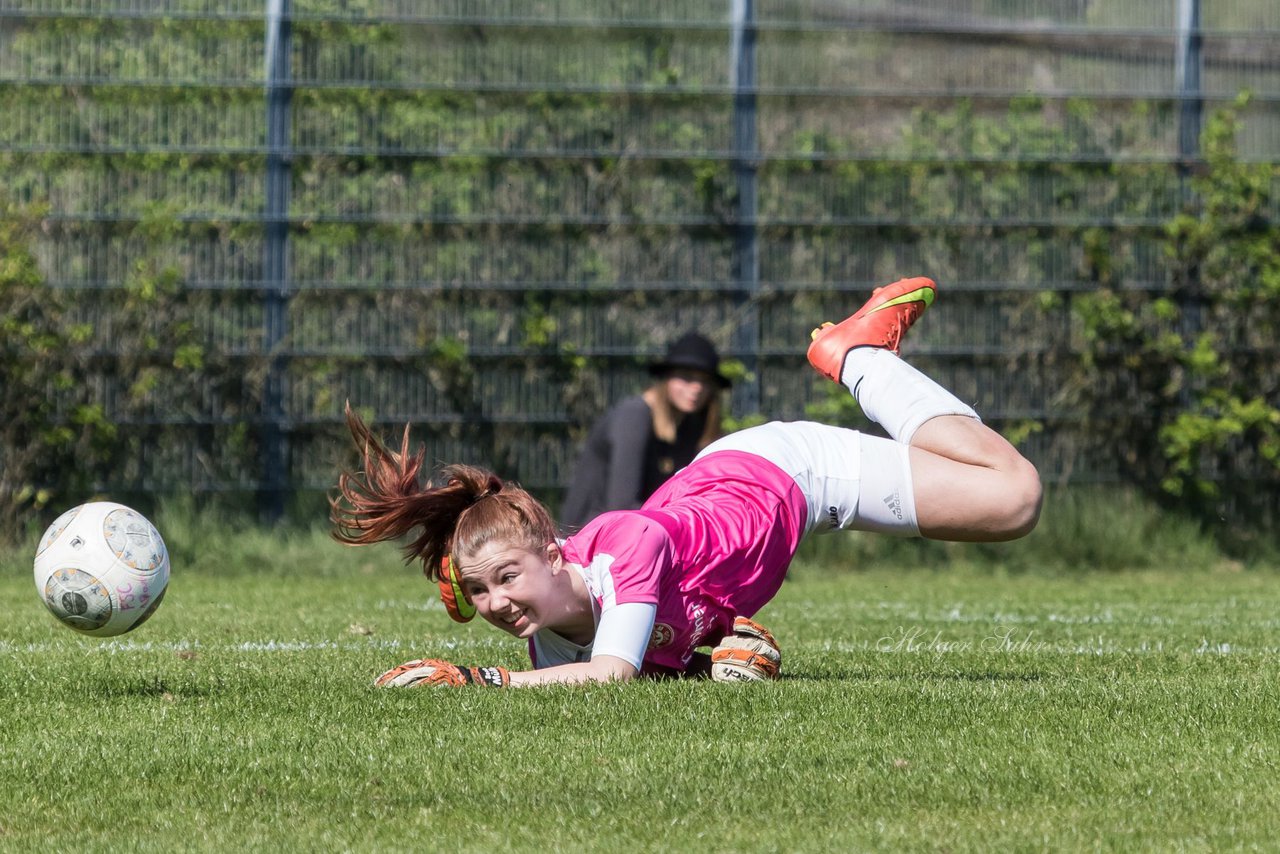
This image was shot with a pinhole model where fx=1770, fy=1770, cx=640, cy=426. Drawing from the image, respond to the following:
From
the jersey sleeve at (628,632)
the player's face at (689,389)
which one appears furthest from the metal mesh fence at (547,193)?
the jersey sleeve at (628,632)

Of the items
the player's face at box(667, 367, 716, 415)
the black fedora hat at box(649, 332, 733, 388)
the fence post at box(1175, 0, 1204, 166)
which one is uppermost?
the fence post at box(1175, 0, 1204, 166)

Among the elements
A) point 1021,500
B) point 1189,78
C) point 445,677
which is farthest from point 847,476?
point 1189,78

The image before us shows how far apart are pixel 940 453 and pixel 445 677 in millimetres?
1934

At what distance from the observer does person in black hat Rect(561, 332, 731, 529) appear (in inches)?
420

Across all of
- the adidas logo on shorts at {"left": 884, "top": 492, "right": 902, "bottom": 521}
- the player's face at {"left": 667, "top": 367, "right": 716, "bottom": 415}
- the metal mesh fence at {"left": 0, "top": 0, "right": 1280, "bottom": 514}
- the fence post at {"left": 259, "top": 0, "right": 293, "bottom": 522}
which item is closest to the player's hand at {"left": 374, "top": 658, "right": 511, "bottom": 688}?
the adidas logo on shorts at {"left": 884, "top": 492, "right": 902, "bottom": 521}

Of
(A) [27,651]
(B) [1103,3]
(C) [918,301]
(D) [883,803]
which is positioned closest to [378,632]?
(A) [27,651]

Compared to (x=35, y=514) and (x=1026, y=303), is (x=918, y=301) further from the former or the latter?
(x=35, y=514)

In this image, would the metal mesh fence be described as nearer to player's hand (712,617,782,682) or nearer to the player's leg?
the player's leg

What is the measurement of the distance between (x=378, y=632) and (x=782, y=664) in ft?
8.07

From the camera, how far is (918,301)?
22.8ft

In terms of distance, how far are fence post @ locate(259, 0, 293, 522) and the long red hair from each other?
7.72m

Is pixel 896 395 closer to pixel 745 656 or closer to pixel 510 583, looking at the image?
pixel 745 656

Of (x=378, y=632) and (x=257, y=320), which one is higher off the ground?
(x=257, y=320)

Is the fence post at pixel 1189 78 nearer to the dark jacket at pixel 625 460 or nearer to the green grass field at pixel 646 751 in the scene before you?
the dark jacket at pixel 625 460
